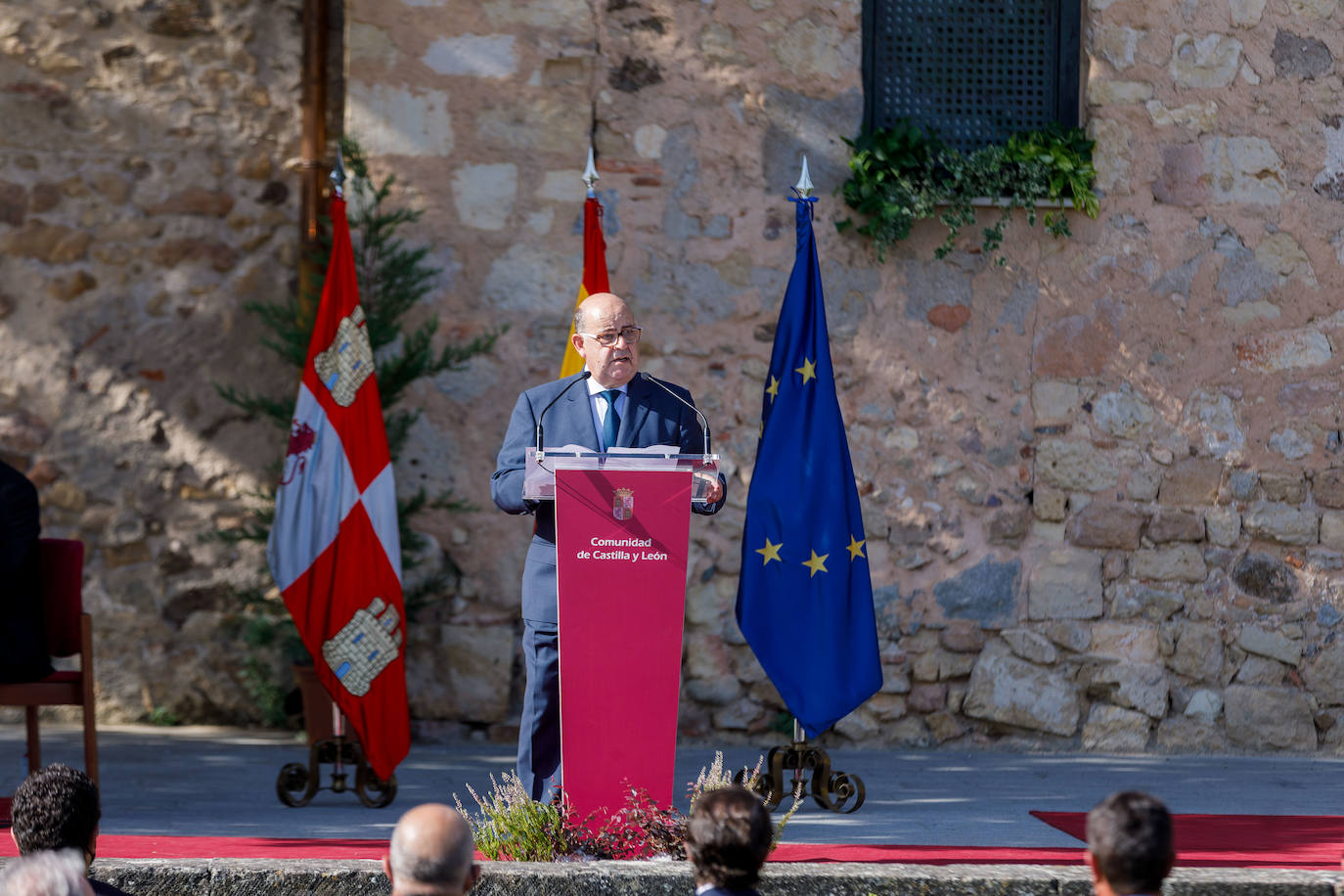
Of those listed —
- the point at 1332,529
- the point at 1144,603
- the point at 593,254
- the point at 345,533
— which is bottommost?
the point at 1144,603

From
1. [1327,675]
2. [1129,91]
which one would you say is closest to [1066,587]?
[1327,675]

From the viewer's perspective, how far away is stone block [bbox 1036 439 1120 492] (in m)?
5.14

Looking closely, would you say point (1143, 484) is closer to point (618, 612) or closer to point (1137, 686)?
point (1137, 686)

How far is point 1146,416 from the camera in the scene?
5.14m

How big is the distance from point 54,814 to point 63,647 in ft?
7.08

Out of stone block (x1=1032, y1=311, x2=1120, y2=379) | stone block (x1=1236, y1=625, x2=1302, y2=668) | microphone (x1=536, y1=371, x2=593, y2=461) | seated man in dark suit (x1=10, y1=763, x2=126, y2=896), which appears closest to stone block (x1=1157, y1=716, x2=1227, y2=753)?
stone block (x1=1236, y1=625, x2=1302, y2=668)

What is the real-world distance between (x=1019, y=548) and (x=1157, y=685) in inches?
28.6

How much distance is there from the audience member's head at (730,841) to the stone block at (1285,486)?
A: 154 inches

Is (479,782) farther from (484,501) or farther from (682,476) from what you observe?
(682,476)

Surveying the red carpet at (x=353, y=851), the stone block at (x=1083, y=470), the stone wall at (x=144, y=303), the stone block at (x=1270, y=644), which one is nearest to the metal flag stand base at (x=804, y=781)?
the red carpet at (x=353, y=851)

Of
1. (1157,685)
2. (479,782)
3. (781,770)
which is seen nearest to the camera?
(781,770)

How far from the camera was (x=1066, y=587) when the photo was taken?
16.8ft

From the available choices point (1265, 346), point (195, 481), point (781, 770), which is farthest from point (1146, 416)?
point (195, 481)

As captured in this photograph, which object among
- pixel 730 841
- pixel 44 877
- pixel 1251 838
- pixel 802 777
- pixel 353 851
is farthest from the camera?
pixel 802 777
